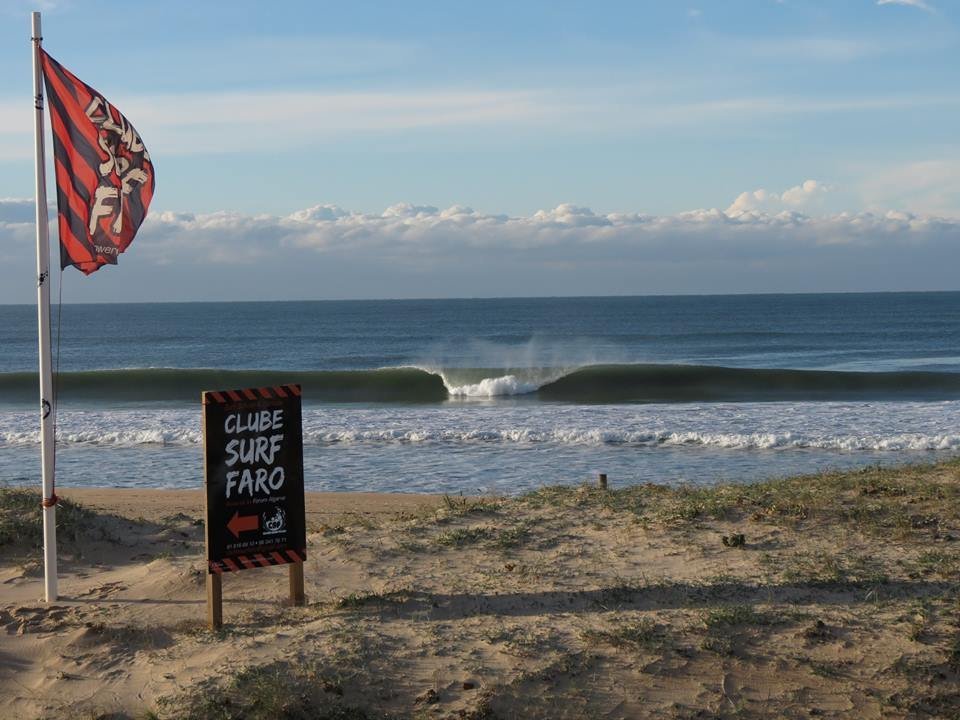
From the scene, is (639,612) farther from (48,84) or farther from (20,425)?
(20,425)

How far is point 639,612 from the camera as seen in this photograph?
20.8 ft

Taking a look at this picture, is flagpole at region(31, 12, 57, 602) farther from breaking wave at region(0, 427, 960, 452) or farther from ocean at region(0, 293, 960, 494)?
breaking wave at region(0, 427, 960, 452)

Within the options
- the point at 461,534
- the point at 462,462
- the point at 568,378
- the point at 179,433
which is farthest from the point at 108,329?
the point at 461,534

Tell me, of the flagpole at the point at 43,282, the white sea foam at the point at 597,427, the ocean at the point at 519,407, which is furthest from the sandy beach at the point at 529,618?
the white sea foam at the point at 597,427

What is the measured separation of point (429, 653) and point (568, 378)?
27.8 m

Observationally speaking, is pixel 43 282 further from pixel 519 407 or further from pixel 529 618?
pixel 519 407

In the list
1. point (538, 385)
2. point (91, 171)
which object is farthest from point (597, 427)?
point (91, 171)

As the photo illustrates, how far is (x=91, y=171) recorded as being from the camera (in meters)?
6.91

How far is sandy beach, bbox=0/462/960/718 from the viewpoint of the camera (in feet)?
17.7

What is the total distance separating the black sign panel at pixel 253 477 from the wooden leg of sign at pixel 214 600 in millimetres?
64

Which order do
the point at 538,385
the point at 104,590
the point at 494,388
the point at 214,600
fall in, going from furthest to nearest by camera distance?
the point at 538,385, the point at 494,388, the point at 104,590, the point at 214,600

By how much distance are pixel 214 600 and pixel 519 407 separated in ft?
63.9

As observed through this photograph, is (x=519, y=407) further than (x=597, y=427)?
Yes

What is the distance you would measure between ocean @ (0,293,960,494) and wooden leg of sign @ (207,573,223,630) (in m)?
3.64
